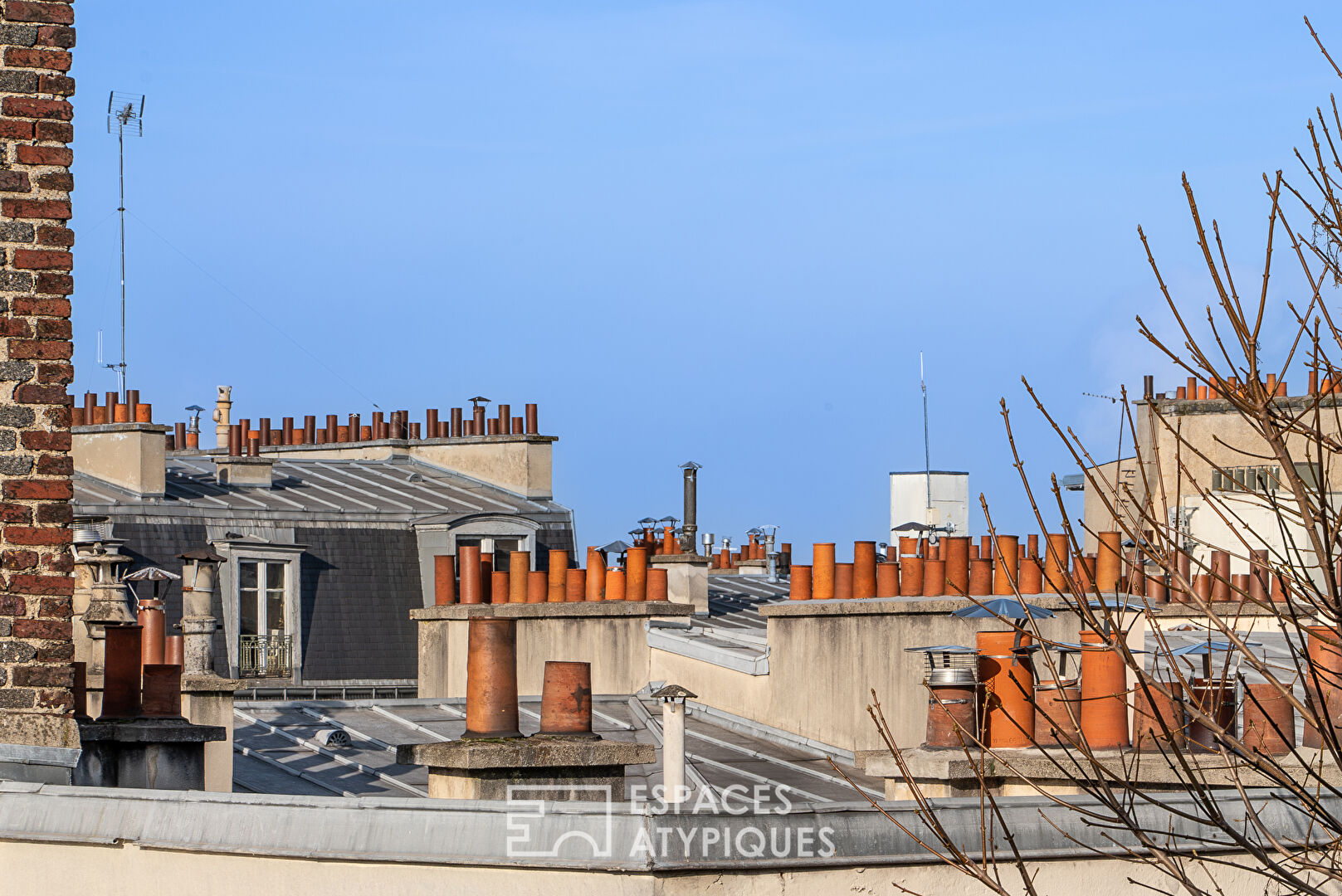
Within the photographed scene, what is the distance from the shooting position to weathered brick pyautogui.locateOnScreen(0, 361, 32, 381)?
7883 mm

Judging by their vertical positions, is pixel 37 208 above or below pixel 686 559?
above

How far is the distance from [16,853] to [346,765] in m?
5.83

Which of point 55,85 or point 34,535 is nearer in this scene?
point 34,535

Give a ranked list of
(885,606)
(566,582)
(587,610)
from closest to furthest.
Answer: (885,606) < (587,610) < (566,582)

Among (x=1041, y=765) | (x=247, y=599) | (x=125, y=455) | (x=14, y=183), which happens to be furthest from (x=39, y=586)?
(x=125, y=455)

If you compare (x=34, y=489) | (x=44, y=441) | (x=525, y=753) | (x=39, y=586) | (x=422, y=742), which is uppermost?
(x=44, y=441)

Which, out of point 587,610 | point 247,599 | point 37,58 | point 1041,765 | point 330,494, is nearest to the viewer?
point 37,58

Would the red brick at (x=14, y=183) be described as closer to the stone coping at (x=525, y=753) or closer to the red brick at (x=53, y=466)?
the red brick at (x=53, y=466)

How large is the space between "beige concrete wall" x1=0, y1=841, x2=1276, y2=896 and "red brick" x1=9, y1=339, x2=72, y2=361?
220 cm

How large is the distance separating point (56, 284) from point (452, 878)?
11.6 feet

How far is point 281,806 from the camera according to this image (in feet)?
20.9

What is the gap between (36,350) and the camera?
793 centimetres

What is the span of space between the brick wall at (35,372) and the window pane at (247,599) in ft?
61.7

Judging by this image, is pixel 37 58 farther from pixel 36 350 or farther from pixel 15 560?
pixel 15 560
